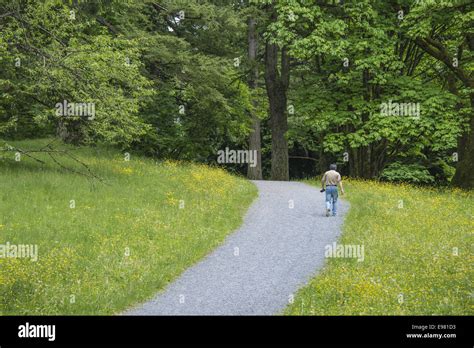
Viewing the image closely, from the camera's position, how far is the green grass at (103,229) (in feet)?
33.0

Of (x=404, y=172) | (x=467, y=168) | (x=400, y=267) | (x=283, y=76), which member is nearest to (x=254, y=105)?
(x=283, y=76)

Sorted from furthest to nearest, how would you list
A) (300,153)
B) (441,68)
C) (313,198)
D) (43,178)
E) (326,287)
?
(300,153), (441,68), (313,198), (43,178), (326,287)

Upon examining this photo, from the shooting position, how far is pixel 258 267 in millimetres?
12617

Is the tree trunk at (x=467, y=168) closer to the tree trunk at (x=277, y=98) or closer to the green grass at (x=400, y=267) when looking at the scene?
the green grass at (x=400, y=267)

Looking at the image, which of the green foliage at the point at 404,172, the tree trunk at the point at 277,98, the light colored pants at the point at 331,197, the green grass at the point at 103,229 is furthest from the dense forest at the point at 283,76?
the light colored pants at the point at 331,197

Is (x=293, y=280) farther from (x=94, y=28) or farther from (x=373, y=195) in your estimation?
(x=94, y=28)

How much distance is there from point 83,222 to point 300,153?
36.0 m

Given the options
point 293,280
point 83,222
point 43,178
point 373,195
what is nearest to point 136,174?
point 43,178

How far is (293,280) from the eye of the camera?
1157 cm

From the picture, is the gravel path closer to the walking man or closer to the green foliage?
the walking man

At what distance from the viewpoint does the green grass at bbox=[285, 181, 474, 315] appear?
9.33m

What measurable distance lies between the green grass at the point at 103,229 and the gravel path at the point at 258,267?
480 mm

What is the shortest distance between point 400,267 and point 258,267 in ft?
10.8

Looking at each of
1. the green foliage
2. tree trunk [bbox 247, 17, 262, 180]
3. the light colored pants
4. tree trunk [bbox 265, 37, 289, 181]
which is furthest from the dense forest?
the light colored pants
